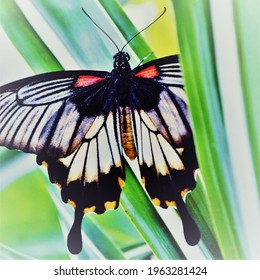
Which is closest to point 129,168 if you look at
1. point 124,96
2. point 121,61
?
point 124,96

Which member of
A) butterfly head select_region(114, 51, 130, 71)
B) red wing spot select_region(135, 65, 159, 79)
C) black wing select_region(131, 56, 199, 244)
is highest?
butterfly head select_region(114, 51, 130, 71)

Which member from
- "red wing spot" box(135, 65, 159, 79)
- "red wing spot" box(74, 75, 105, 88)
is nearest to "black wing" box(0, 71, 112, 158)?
"red wing spot" box(74, 75, 105, 88)

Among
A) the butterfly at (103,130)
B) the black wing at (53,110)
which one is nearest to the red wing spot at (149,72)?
the butterfly at (103,130)

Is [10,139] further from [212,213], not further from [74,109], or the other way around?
[212,213]

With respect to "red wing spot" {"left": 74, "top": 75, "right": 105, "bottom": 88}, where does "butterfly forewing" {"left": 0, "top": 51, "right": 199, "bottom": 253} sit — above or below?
below

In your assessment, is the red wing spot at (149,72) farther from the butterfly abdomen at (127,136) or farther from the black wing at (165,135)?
the butterfly abdomen at (127,136)

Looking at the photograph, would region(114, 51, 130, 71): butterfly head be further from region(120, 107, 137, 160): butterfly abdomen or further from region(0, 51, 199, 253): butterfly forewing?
region(120, 107, 137, 160): butterfly abdomen
